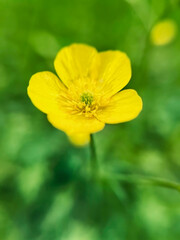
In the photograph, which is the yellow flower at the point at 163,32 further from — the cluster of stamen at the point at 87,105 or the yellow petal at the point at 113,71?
the cluster of stamen at the point at 87,105

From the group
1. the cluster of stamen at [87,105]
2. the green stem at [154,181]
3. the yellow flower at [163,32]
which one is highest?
the yellow flower at [163,32]

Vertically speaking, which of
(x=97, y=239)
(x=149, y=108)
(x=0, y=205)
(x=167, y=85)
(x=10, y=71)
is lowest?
(x=97, y=239)

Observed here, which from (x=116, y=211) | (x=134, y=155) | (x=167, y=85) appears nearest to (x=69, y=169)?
(x=116, y=211)

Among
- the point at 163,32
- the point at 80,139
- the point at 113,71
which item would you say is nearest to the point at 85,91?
the point at 113,71

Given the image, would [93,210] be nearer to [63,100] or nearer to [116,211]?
[116,211]

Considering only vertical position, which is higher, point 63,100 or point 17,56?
point 17,56

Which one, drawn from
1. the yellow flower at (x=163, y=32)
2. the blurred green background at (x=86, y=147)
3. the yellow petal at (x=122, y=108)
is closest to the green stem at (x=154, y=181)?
the blurred green background at (x=86, y=147)
